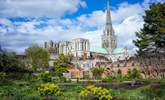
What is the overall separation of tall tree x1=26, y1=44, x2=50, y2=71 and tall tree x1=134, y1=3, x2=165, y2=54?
121ft

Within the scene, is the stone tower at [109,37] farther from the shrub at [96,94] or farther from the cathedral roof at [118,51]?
the shrub at [96,94]

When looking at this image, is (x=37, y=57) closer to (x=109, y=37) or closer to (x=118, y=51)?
(x=118, y=51)

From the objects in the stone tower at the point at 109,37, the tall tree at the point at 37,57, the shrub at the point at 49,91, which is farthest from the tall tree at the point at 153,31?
the stone tower at the point at 109,37

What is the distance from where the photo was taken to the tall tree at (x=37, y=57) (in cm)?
8375

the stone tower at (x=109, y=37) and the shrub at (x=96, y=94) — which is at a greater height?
the stone tower at (x=109, y=37)

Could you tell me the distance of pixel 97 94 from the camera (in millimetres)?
17375

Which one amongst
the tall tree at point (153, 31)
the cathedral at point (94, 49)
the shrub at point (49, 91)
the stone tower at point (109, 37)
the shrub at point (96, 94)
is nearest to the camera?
the shrub at point (96, 94)

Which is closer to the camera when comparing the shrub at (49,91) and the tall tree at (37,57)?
the shrub at (49,91)

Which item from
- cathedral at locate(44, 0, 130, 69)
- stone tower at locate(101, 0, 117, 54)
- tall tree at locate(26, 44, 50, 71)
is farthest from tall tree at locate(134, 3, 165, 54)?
stone tower at locate(101, 0, 117, 54)

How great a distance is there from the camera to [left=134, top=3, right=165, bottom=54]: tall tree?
160 ft

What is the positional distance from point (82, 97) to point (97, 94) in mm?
1254

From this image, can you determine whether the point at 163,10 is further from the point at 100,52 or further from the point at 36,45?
the point at 100,52

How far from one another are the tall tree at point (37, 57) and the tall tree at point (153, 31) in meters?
36.8

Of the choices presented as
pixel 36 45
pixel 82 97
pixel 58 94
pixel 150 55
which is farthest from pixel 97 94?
pixel 36 45
